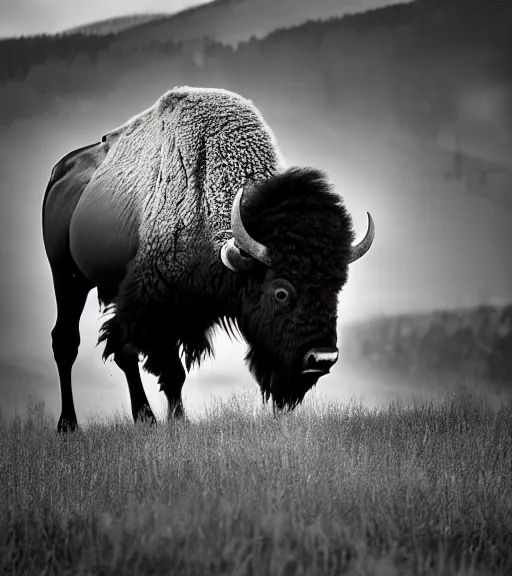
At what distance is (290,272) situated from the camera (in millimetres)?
5758

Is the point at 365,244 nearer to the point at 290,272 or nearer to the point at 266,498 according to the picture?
the point at 290,272

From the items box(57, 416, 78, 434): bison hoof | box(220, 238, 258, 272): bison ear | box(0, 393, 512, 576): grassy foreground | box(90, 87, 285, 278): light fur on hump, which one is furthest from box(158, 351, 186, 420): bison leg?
box(57, 416, 78, 434): bison hoof

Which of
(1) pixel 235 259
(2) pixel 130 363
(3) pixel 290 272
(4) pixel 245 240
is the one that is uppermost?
(4) pixel 245 240

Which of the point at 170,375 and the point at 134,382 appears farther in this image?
the point at 134,382

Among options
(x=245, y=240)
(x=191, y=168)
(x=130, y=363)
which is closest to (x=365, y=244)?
(x=245, y=240)

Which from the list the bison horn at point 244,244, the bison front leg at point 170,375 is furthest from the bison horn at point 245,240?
the bison front leg at point 170,375

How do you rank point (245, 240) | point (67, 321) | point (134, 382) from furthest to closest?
point (67, 321) < point (134, 382) < point (245, 240)

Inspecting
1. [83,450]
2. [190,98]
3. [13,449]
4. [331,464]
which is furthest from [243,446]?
[190,98]

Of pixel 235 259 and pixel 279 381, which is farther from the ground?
pixel 235 259

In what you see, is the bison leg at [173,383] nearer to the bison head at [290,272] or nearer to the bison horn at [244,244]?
the bison head at [290,272]

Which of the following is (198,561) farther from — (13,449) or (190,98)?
(190,98)

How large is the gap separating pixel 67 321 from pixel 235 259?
3.05 m

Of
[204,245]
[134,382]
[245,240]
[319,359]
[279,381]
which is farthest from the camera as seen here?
[134,382]

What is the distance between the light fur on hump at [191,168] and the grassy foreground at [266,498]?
1484mm
